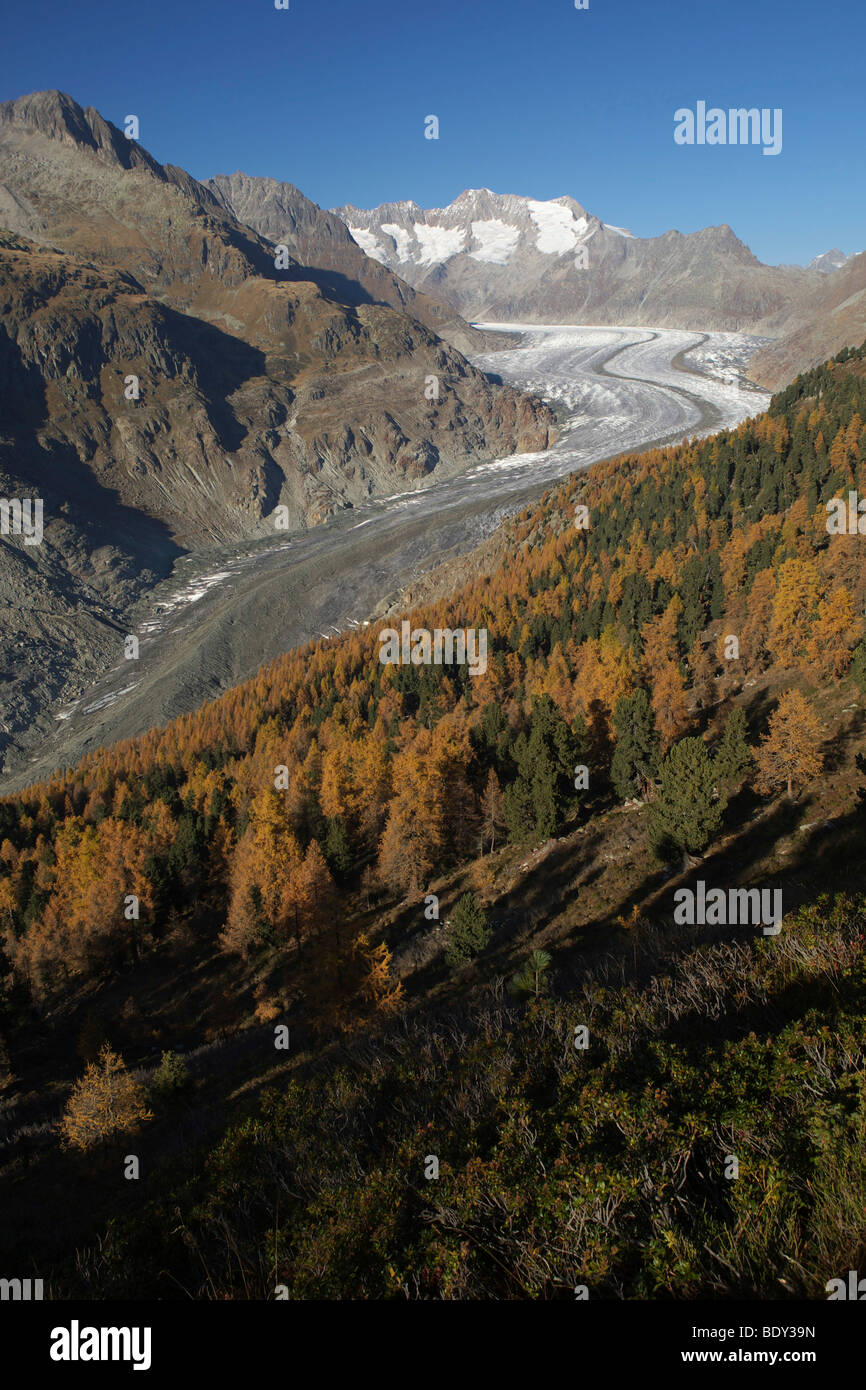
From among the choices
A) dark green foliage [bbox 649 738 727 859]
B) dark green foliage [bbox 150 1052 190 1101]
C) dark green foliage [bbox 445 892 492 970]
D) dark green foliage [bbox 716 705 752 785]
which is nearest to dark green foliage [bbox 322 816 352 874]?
dark green foliage [bbox 445 892 492 970]

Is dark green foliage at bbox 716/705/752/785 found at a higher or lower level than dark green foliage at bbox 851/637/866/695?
lower

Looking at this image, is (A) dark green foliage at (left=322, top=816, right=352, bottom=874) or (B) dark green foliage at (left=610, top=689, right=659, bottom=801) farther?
(A) dark green foliage at (left=322, top=816, right=352, bottom=874)

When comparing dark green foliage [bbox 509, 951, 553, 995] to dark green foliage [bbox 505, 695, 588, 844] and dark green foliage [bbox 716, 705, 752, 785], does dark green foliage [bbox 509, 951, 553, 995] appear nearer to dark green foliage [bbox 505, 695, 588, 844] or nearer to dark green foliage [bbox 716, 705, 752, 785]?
dark green foliage [bbox 716, 705, 752, 785]

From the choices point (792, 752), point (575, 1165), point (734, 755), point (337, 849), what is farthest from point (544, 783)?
point (575, 1165)

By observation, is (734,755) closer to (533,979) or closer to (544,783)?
(544,783)

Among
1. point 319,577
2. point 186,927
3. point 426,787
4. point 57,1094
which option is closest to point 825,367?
point 319,577

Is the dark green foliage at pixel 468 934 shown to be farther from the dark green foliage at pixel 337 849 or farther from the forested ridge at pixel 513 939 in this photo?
the dark green foliage at pixel 337 849

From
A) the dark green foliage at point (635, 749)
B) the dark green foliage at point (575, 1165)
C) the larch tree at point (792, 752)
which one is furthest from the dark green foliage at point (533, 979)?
the dark green foliage at point (635, 749)
